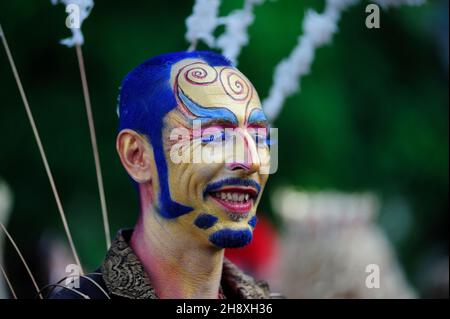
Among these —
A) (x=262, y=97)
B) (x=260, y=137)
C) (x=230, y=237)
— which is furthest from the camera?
(x=262, y=97)

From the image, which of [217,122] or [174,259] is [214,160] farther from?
[174,259]

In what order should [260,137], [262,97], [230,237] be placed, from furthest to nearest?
[262,97]
[260,137]
[230,237]

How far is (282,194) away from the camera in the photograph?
8445 mm

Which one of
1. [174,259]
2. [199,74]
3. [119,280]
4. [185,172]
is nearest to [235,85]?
[199,74]

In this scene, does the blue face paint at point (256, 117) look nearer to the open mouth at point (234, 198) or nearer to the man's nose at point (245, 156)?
the man's nose at point (245, 156)

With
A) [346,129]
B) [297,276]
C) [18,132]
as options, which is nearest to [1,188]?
[18,132]

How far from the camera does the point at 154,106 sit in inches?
155

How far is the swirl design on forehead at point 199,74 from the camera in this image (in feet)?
13.0

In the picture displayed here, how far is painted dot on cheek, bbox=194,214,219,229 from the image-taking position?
12.7 ft

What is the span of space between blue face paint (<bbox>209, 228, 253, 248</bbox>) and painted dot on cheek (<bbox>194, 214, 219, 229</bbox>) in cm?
4

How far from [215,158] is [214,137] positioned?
86mm

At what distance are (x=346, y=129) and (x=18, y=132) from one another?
3037 mm

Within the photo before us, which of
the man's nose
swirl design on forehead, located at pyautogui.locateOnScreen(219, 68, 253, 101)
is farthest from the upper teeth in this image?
swirl design on forehead, located at pyautogui.locateOnScreen(219, 68, 253, 101)
